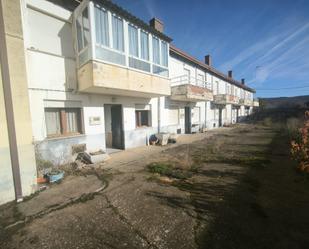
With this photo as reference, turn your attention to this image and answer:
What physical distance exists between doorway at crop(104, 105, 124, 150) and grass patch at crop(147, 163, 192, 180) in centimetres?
377

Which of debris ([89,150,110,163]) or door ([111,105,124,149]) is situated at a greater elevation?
door ([111,105,124,149])

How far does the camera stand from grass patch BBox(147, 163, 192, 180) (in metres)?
5.34

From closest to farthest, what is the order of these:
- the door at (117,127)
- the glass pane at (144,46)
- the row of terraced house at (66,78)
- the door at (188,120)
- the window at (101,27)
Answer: the row of terraced house at (66,78) → the window at (101,27) → the glass pane at (144,46) → the door at (117,127) → the door at (188,120)

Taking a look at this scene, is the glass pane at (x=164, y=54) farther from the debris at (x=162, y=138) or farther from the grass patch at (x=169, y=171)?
the grass patch at (x=169, y=171)

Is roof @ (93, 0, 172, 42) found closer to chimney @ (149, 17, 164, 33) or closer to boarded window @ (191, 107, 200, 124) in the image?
chimney @ (149, 17, 164, 33)

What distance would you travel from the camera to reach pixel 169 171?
18.7 ft

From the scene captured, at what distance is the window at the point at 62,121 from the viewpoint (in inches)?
261

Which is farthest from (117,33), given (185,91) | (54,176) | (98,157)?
(185,91)

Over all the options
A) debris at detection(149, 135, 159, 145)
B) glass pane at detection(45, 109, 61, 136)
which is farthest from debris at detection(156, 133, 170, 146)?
glass pane at detection(45, 109, 61, 136)

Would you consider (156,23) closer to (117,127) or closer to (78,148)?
(117,127)

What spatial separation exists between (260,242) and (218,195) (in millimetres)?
1521

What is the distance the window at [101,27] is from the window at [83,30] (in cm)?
40

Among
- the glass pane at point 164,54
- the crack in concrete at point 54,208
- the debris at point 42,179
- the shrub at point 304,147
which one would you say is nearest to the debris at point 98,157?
the debris at point 42,179

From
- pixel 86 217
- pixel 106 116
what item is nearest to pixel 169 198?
pixel 86 217
